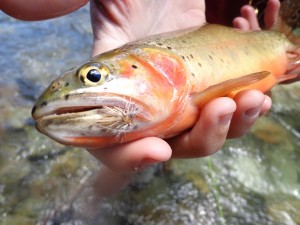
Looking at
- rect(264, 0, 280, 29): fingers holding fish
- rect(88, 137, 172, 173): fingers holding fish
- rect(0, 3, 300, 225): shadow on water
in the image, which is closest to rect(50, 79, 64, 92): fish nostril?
rect(88, 137, 172, 173): fingers holding fish

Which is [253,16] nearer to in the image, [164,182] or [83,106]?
[164,182]

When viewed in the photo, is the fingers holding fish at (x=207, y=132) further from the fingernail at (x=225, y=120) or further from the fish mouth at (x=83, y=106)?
the fish mouth at (x=83, y=106)

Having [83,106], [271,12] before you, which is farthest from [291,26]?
[83,106]

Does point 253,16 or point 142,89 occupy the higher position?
point 142,89

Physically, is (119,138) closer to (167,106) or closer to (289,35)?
(167,106)

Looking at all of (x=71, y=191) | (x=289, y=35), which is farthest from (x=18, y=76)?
Answer: (x=289, y=35)

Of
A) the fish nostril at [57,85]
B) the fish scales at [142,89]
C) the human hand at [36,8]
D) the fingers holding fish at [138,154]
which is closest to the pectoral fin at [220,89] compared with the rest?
the fish scales at [142,89]
